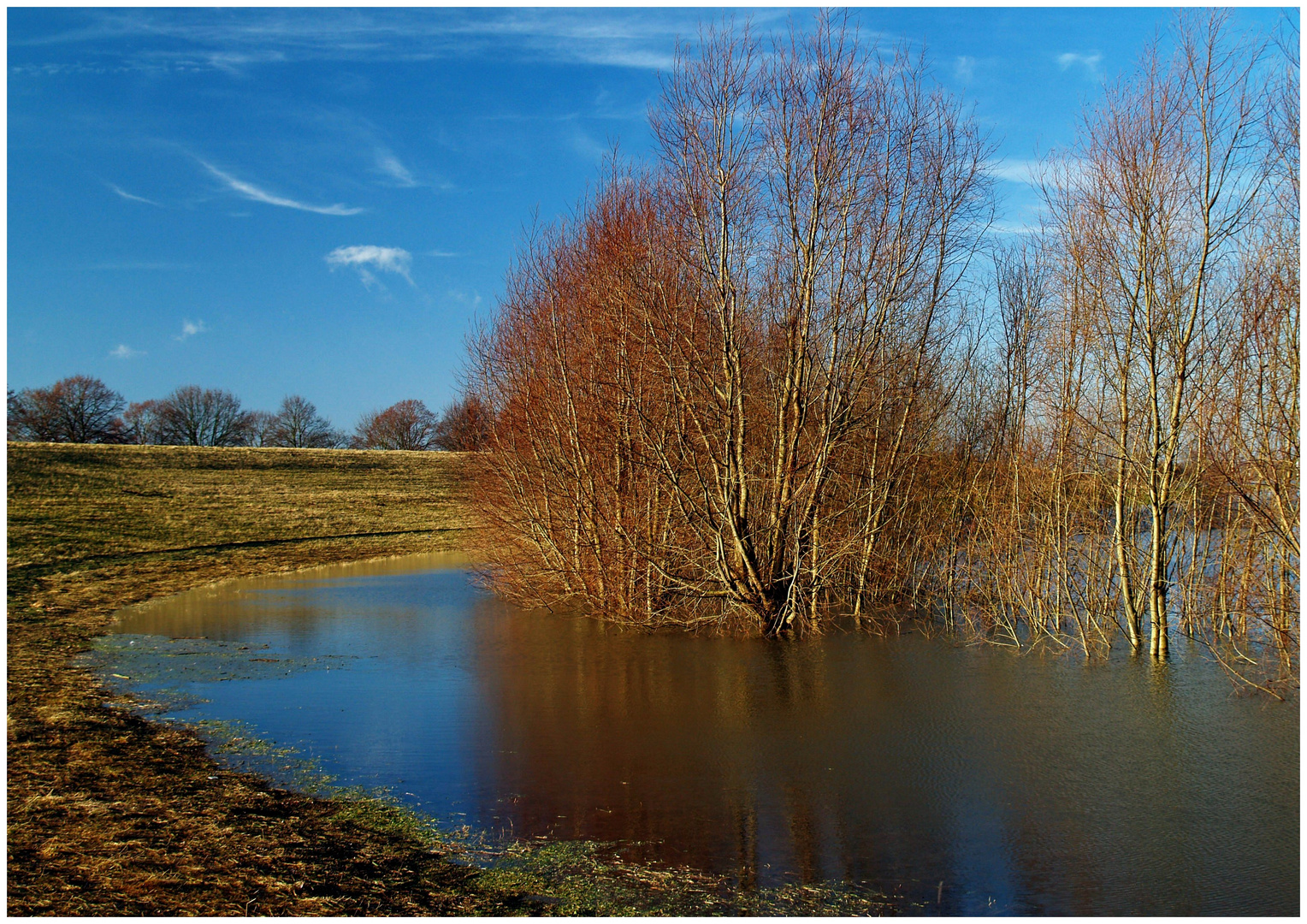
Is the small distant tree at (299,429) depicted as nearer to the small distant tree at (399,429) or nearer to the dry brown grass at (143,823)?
the small distant tree at (399,429)

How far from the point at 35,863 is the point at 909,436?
1152cm

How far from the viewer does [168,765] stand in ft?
21.4

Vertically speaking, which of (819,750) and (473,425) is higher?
(473,425)

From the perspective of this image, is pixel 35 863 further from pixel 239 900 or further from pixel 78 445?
pixel 78 445

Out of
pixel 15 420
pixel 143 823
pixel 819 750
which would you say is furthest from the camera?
pixel 15 420

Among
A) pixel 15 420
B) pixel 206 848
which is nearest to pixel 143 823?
pixel 206 848

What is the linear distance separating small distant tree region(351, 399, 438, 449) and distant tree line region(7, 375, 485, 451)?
7 centimetres

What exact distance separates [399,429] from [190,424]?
14957 mm

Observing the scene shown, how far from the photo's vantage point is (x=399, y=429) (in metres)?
73.2

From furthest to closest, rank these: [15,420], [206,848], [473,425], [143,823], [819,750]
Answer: [15,420] → [473,425] → [819,750] → [143,823] → [206,848]

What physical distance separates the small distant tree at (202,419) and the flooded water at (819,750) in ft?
209

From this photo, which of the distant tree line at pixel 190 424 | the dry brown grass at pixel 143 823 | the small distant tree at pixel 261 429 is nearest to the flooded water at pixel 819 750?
the dry brown grass at pixel 143 823

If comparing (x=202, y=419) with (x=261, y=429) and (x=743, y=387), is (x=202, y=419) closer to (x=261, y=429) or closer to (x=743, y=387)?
(x=261, y=429)

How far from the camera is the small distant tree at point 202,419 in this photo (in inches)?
2731
